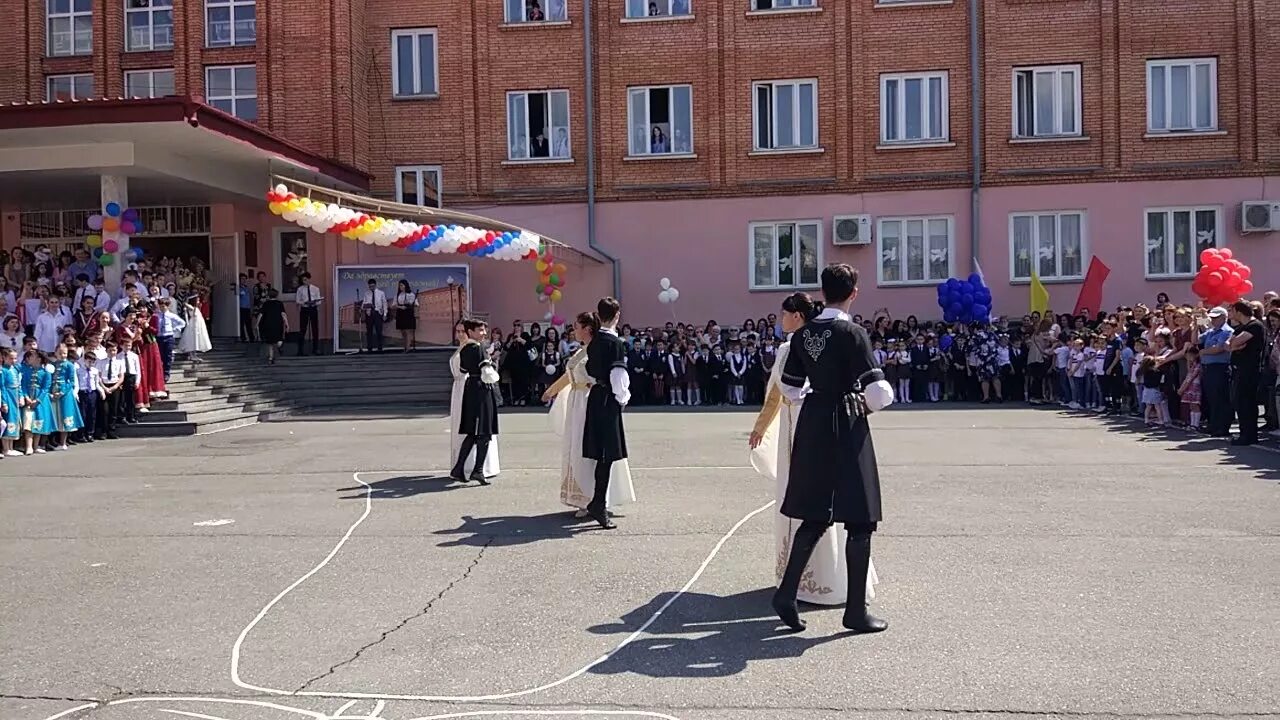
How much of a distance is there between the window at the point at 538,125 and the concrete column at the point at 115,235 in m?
9.14

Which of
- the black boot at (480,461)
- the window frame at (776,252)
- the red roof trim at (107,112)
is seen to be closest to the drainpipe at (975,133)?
the window frame at (776,252)

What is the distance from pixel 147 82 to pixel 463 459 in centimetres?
1992

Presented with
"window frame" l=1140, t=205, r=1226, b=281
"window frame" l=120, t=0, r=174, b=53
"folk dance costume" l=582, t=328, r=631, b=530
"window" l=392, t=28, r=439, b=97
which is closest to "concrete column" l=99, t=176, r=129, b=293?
"window frame" l=120, t=0, r=174, b=53

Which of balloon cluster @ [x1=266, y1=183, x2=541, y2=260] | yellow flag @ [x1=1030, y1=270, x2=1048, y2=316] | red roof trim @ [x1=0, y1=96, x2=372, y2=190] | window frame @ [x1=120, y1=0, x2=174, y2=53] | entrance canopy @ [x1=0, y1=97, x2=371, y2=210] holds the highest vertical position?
window frame @ [x1=120, y1=0, x2=174, y2=53]

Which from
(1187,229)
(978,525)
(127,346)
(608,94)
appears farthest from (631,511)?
(1187,229)

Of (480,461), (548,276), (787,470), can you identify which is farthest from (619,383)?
(548,276)

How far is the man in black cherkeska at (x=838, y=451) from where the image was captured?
241 inches

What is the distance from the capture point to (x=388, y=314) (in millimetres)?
25625

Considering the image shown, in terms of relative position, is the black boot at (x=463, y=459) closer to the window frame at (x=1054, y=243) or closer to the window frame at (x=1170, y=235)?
the window frame at (x=1054, y=243)

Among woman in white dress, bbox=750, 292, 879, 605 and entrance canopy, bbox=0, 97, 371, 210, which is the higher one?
entrance canopy, bbox=0, 97, 371, 210

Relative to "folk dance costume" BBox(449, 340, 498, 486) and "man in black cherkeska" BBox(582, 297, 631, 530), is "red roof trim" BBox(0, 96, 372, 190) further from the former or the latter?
"man in black cherkeska" BBox(582, 297, 631, 530)

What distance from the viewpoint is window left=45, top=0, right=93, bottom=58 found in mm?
27562

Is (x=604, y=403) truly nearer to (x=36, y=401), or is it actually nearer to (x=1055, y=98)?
(x=36, y=401)

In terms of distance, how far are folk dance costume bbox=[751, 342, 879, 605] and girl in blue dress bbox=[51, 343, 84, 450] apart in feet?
41.7
